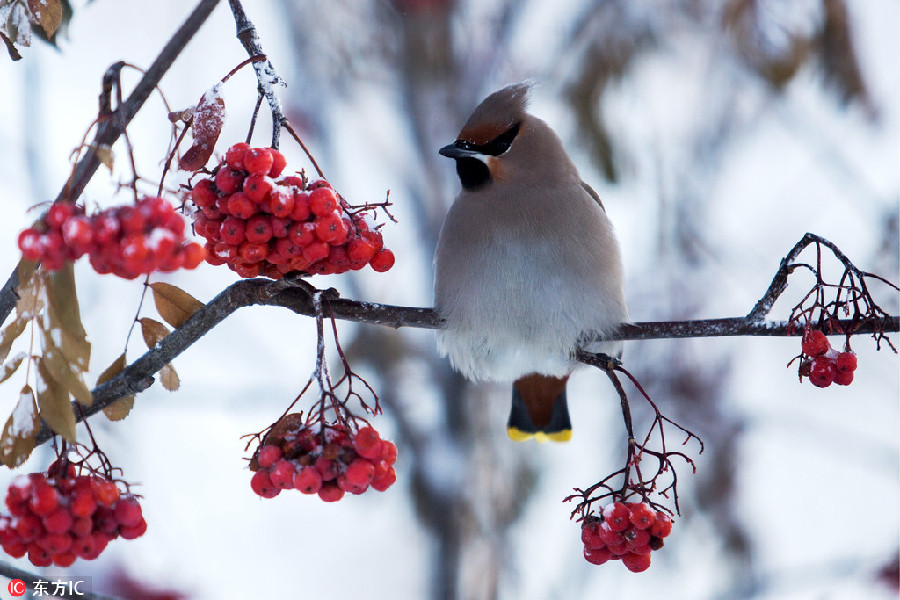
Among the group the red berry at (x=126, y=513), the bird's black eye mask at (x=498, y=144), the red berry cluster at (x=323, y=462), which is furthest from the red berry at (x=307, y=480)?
the bird's black eye mask at (x=498, y=144)

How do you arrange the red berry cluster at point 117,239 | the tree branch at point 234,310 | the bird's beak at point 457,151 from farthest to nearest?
the bird's beak at point 457,151
the tree branch at point 234,310
the red berry cluster at point 117,239

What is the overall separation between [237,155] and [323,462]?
52 centimetres

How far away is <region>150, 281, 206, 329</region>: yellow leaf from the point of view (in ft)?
5.59

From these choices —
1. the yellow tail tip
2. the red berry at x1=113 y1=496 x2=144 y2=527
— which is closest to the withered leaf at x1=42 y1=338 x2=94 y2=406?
the red berry at x1=113 y1=496 x2=144 y2=527

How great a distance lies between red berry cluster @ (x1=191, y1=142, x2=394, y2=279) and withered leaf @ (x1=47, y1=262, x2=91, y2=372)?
314 millimetres

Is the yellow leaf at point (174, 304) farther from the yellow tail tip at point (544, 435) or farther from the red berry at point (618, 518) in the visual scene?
the yellow tail tip at point (544, 435)

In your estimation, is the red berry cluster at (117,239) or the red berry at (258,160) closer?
the red berry cluster at (117,239)

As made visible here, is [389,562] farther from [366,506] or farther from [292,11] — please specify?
[292,11]

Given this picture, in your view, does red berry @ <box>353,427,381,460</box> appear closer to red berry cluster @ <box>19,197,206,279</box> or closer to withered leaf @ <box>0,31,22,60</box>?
red berry cluster @ <box>19,197,206,279</box>

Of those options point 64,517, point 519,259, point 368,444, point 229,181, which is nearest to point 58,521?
point 64,517

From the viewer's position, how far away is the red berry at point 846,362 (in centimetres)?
170

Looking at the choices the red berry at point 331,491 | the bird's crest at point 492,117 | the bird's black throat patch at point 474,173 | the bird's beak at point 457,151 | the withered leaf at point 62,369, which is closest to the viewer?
the withered leaf at point 62,369

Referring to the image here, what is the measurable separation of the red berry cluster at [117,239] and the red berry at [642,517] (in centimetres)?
96

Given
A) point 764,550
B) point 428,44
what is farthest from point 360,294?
point 764,550
